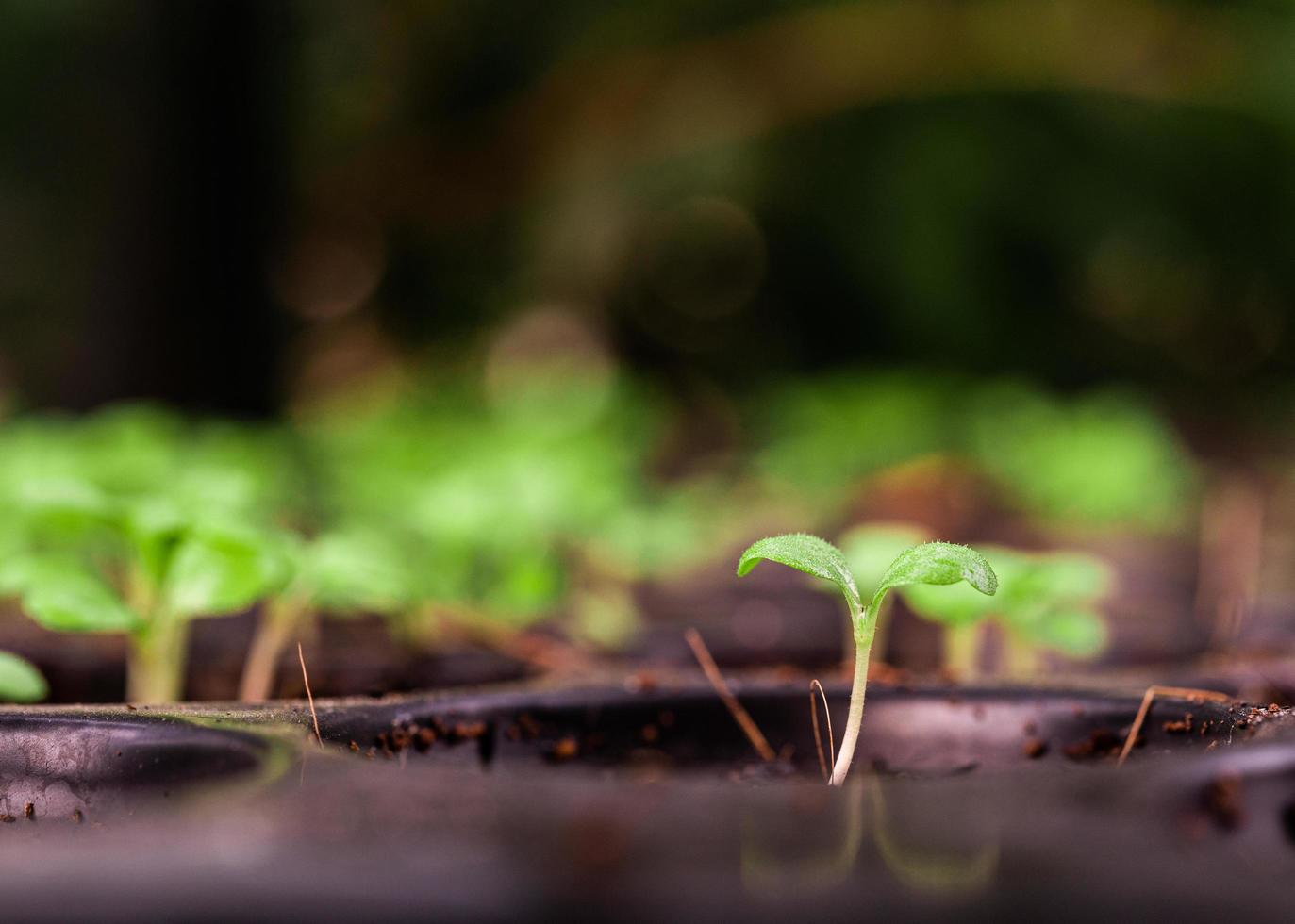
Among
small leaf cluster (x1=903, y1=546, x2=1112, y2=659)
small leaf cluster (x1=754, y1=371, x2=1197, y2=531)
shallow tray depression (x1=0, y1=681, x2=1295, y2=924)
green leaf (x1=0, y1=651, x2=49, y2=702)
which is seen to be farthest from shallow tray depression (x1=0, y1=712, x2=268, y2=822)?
small leaf cluster (x1=754, y1=371, x2=1197, y2=531)

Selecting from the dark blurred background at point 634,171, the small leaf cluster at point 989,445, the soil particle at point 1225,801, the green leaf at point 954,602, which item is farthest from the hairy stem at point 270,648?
the dark blurred background at point 634,171

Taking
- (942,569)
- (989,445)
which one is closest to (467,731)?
(942,569)

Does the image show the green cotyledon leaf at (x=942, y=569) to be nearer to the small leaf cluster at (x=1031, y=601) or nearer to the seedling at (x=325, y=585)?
the small leaf cluster at (x=1031, y=601)

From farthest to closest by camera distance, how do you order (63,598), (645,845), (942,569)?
(63,598) → (942,569) → (645,845)

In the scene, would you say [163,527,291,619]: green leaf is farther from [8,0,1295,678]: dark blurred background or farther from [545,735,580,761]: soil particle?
[8,0,1295,678]: dark blurred background

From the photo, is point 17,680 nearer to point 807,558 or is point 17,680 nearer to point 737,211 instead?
point 807,558

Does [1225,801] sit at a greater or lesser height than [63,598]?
lesser

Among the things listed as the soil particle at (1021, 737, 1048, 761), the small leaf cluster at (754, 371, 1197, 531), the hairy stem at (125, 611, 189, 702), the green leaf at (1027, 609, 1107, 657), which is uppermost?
the small leaf cluster at (754, 371, 1197, 531)
